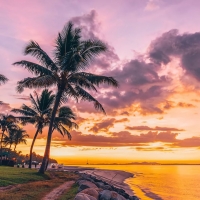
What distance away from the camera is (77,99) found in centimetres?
2542

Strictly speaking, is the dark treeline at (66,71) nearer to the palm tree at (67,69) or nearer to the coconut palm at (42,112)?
the palm tree at (67,69)

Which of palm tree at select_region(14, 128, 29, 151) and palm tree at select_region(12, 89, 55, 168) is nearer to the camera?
palm tree at select_region(12, 89, 55, 168)

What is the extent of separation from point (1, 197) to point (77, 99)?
44.0ft

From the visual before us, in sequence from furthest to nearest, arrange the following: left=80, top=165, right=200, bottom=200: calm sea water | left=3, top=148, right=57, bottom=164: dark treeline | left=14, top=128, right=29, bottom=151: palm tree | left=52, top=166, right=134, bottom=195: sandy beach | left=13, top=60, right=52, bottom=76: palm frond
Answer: left=14, top=128, right=29, bottom=151: palm tree < left=3, top=148, right=57, bottom=164: dark treeline < left=52, top=166, right=134, bottom=195: sandy beach < left=80, top=165, right=200, bottom=200: calm sea water < left=13, top=60, right=52, bottom=76: palm frond

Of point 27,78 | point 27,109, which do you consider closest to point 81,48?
point 27,78

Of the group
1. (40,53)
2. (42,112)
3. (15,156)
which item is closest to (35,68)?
(40,53)

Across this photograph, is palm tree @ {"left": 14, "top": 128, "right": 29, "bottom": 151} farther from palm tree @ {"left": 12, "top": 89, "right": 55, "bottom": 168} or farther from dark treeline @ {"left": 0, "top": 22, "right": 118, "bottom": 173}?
dark treeline @ {"left": 0, "top": 22, "right": 118, "bottom": 173}

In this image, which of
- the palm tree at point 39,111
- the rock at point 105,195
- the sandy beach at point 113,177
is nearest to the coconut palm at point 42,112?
the palm tree at point 39,111

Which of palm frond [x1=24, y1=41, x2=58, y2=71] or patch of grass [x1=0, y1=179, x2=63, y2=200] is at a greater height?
palm frond [x1=24, y1=41, x2=58, y2=71]

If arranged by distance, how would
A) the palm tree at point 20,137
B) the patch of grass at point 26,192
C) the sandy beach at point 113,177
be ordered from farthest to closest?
the palm tree at point 20,137 < the sandy beach at point 113,177 < the patch of grass at point 26,192

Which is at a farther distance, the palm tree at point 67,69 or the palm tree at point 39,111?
the palm tree at point 39,111

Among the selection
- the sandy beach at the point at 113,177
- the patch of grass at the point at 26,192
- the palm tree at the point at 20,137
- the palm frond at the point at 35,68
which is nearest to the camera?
the patch of grass at the point at 26,192

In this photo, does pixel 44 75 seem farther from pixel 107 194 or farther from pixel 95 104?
pixel 107 194

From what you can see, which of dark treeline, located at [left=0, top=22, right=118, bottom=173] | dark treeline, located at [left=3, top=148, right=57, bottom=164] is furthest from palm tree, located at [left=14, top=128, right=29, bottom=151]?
dark treeline, located at [left=0, top=22, right=118, bottom=173]
